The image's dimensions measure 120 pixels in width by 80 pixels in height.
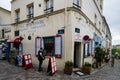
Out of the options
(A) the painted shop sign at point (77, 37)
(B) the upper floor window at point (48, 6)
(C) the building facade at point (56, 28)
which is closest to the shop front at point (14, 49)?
(C) the building facade at point (56, 28)

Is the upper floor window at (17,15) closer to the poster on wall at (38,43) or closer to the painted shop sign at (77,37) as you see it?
the poster on wall at (38,43)

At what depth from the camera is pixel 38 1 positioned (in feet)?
44.0

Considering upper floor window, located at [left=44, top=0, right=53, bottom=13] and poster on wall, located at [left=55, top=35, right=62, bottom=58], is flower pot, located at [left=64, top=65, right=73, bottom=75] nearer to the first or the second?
poster on wall, located at [left=55, top=35, right=62, bottom=58]

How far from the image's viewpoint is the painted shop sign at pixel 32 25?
13.0 m

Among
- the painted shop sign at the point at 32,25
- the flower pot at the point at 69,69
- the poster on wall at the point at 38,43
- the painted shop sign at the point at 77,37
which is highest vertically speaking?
the painted shop sign at the point at 32,25

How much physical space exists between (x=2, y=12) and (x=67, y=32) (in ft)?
53.2

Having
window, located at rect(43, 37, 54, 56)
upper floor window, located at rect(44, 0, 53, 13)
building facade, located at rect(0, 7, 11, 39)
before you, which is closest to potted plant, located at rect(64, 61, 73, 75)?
window, located at rect(43, 37, 54, 56)

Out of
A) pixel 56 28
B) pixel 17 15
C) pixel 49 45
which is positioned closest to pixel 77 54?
pixel 49 45

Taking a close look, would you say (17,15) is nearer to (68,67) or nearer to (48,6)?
(48,6)

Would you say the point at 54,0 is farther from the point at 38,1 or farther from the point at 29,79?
the point at 29,79

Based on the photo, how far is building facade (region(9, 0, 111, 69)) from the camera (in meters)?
10.8

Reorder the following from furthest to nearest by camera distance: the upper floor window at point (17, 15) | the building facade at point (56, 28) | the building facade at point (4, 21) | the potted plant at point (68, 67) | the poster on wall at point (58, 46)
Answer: the building facade at point (4, 21), the upper floor window at point (17, 15), the poster on wall at point (58, 46), the building facade at point (56, 28), the potted plant at point (68, 67)

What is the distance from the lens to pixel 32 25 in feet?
45.7

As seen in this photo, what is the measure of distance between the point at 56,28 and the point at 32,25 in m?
3.35
